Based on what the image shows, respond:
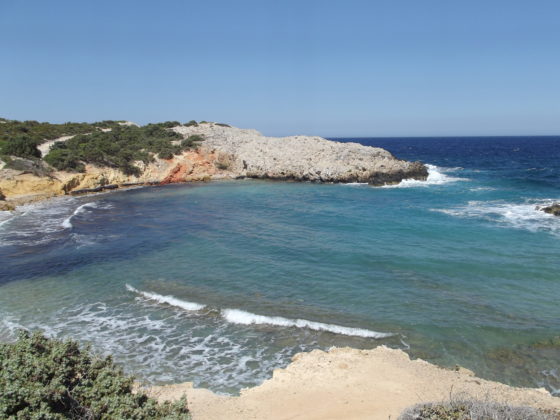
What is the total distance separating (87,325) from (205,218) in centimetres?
1525

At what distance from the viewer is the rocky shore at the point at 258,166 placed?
40625 mm

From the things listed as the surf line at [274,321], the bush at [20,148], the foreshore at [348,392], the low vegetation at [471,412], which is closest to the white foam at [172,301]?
the surf line at [274,321]

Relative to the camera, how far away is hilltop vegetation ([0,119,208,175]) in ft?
120

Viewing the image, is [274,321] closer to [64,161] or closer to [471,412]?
[471,412]

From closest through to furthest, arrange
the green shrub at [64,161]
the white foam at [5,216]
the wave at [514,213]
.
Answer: the wave at [514,213]
the white foam at [5,216]
the green shrub at [64,161]

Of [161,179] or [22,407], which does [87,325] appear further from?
[161,179]

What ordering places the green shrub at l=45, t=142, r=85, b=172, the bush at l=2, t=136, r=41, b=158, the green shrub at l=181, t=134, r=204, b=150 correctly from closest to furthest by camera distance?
1. the bush at l=2, t=136, r=41, b=158
2. the green shrub at l=45, t=142, r=85, b=172
3. the green shrub at l=181, t=134, r=204, b=150

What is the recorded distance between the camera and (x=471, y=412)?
677cm

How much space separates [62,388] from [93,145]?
40.8 meters

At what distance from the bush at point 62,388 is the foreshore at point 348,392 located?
1727mm

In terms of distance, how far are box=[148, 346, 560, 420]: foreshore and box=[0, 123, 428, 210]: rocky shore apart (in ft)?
109

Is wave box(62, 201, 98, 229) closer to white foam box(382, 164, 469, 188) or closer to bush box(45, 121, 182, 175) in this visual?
bush box(45, 121, 182, 175)

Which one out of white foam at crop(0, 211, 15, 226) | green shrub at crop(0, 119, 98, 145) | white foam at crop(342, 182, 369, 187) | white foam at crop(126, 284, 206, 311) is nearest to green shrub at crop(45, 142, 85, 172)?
green shrub at crop(0, 119, 98, 145)

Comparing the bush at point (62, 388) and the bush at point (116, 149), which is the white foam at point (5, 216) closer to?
the bush at point (116, 149)
